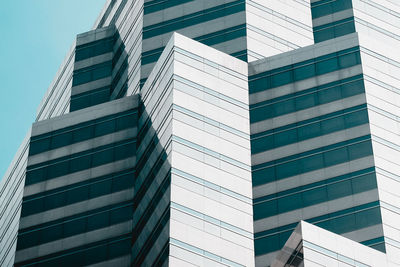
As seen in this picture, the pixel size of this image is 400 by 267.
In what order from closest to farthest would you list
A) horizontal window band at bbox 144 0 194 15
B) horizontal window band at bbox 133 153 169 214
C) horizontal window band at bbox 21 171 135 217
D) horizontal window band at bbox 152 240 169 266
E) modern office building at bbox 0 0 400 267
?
horizontal window band at bbox 152 240 169 266
modern office building at bbox 0 0 400 267
horizontal window band at bbox 133 153 169 214
horizontal window band at bbox 21 171 135 217
horizontal window band at bbox 144 0 194 15

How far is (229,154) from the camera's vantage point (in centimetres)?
10012

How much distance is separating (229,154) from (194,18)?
26370mm

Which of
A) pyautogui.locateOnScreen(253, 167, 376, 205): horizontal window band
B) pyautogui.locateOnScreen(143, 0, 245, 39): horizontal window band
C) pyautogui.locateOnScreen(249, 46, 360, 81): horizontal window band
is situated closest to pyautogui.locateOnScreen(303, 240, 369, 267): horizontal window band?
pyautogui.locateOnScreen(253, 167, 376, 205): horizontal window band

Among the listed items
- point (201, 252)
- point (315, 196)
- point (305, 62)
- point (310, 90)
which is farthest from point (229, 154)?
point (305, 62)

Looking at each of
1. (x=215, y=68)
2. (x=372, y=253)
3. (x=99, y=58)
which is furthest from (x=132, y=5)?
(x=372, y=253)

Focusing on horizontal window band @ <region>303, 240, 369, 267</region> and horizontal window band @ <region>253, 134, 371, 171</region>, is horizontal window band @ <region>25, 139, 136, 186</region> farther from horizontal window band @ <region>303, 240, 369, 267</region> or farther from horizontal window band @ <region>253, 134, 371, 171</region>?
horizontal window band @ <region>303, 240, 369, 267</region>

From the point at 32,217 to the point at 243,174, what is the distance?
22524 millimetres

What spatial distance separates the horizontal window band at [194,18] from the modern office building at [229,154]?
0.18 meters

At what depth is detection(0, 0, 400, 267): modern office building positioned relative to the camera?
93500 millimetres

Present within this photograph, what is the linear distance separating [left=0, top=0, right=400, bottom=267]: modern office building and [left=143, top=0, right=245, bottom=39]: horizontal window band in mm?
178

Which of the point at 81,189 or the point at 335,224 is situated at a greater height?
the point at 81,189

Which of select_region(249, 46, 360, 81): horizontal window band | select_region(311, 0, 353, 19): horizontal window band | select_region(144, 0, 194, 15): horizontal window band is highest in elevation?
select_region(144, 0, 194, 15): horizontal window band

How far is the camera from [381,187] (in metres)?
95.7

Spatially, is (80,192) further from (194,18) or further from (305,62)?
(194,18)
